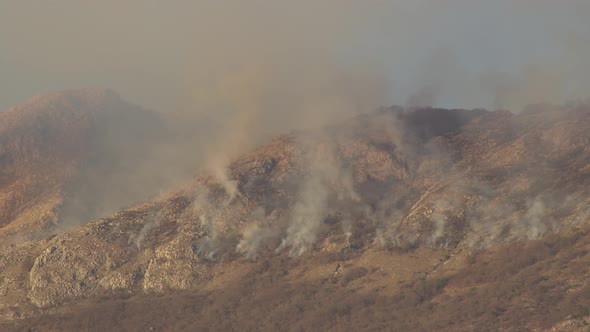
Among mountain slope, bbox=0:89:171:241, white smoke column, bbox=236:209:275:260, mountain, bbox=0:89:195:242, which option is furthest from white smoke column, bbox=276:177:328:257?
mountain slope, bbox=0:89:171:241

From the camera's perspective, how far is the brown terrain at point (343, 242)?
282 ft

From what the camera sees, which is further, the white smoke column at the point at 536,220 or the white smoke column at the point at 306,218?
the white smoke column at the point at 306,218

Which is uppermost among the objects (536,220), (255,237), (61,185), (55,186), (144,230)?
(55,186)

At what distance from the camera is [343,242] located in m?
112

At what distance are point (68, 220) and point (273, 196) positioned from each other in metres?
57.0

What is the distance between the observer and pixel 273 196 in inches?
5207

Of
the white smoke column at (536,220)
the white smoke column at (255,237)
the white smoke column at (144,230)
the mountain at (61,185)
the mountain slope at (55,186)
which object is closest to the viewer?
the white smoke column at (536,220)

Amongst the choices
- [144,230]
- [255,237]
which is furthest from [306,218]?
[144,230]

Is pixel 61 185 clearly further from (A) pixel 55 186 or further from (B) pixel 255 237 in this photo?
(B) pixel 255 237

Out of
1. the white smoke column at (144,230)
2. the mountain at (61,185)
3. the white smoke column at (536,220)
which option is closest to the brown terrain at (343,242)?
the white smoke column at (536,220)

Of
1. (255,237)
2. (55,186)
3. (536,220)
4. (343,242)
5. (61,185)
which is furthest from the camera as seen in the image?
(61,185)

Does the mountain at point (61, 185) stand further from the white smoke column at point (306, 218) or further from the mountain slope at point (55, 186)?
the white smoke column at point (306, 218)

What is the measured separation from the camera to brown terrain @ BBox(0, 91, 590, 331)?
85938 mm

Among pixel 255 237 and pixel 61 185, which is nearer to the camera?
pixel 255 237
